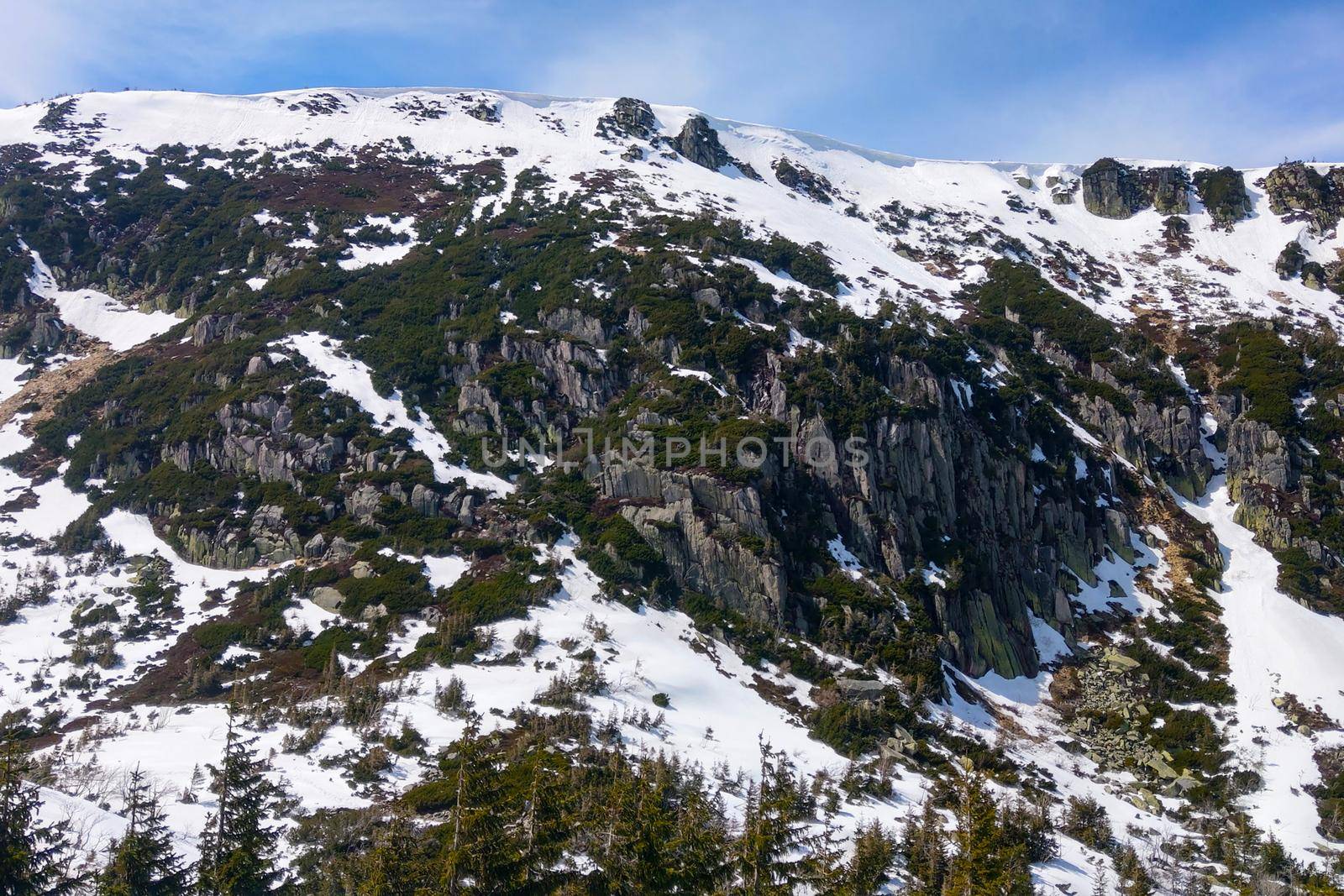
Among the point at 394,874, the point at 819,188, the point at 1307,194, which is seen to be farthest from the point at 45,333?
the point at 1307,194

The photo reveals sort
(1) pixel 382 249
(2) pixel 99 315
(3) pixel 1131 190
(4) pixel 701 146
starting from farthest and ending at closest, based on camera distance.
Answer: (4) pixel 701 146, (3) pixel 1131 190, (1) pixel 382 249, (2) pixel 99 315

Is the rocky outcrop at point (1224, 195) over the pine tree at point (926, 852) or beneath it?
over

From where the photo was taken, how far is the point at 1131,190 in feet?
419

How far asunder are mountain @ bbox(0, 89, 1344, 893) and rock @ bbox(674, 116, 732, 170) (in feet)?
72.4

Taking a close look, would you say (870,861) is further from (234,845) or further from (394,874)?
(234,845)

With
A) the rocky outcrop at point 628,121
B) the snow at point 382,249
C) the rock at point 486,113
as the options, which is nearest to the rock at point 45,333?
the snow at point 382,249

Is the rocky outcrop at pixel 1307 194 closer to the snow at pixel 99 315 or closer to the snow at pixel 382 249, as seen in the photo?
the snow at pixel 382 249

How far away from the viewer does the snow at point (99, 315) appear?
80.9 meters

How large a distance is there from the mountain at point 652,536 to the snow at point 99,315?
493 mm

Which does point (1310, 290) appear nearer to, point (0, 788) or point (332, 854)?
point (332, 854)

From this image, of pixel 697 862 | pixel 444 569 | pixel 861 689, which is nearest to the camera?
pixel 697 862

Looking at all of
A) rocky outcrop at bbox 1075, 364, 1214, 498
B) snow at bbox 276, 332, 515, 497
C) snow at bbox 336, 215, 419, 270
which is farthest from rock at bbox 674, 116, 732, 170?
snow at bbox 276, 332, 515, 497

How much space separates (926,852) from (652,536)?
26.2 metres

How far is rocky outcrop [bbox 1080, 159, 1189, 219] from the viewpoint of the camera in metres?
123
